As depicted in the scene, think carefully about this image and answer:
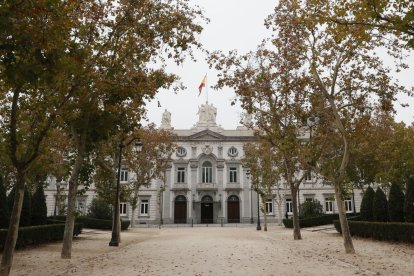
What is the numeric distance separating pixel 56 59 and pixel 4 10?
1.46 meters

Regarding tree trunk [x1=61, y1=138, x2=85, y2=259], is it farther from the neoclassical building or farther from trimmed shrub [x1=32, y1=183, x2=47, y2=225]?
the neoclassical building

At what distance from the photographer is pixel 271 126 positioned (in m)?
21.5

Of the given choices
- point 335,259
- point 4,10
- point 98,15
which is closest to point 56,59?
point 4,10

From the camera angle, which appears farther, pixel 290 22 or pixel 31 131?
pixel 290 22

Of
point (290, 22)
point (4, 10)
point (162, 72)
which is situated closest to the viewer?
point (4, 10)

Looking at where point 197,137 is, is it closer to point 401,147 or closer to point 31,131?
point 401,147

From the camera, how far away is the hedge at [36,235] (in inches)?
651

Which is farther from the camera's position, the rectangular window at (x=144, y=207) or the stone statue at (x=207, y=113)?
the stone statue at (x=207, y=113)

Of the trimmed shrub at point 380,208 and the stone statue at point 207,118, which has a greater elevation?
the stone statue at point 207,118

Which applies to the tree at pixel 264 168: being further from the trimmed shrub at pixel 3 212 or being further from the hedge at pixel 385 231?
the trimmed shrub at pixel 3 212

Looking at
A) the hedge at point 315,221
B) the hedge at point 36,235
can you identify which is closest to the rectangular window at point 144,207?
the hedge at point 315,221

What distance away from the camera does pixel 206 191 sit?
171 feet

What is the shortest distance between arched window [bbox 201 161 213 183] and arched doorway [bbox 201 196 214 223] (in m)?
2.34

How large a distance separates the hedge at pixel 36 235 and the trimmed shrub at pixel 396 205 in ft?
60.5
